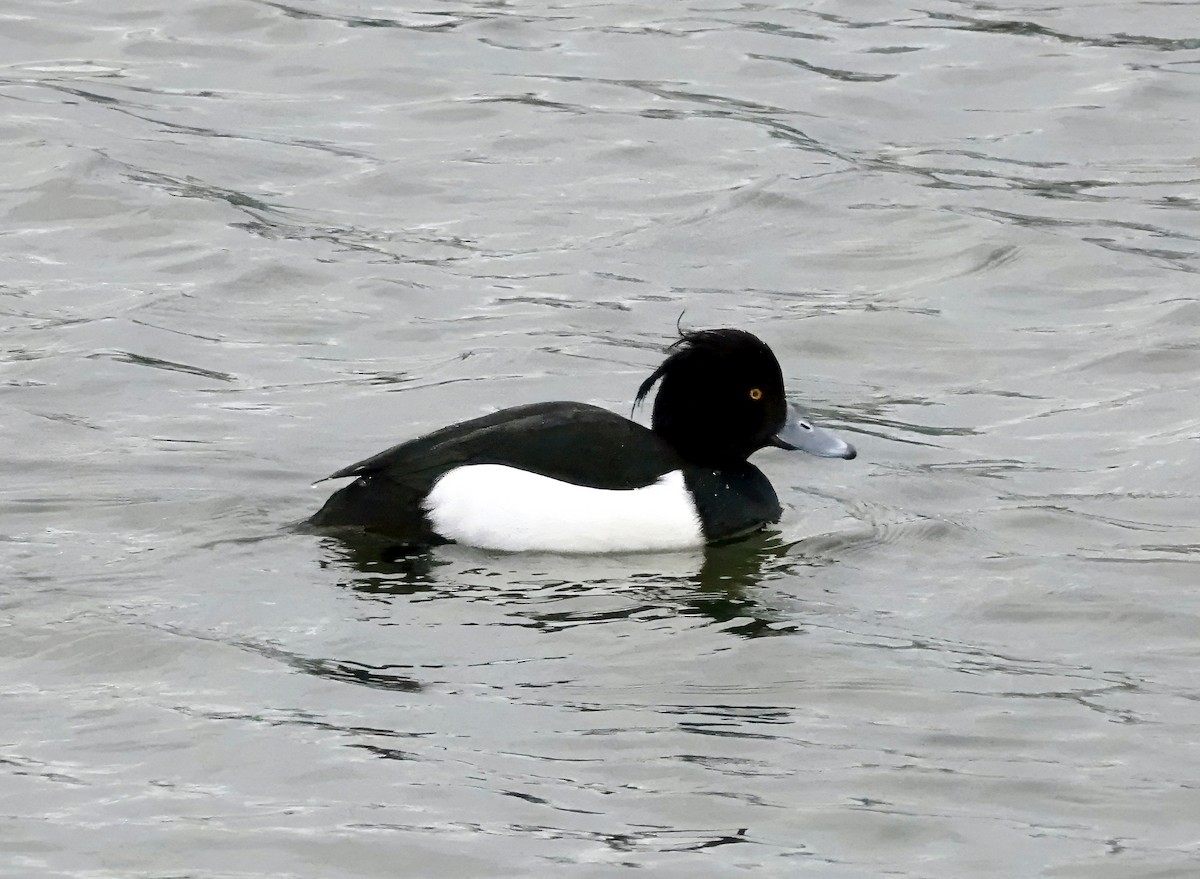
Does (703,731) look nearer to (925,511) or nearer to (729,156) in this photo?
(925,511)

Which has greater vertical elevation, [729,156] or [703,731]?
[729,156]

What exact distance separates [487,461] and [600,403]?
191 centimetres

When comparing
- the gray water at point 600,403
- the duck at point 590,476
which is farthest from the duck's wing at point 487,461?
the gray water at point 600,403

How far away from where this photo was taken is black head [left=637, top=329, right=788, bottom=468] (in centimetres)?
829

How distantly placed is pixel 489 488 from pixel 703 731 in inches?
72.9

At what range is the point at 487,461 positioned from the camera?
25.8 ft

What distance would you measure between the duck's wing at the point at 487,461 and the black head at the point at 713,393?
0.29 meters

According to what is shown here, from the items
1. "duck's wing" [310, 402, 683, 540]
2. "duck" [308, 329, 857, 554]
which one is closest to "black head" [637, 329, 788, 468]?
"duck" [308, 329, 857, 554]

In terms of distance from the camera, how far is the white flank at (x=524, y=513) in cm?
782

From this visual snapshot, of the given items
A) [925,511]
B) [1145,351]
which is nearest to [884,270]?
[1145,351]

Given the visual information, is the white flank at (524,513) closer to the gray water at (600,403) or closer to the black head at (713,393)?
the gray water at (600,403)

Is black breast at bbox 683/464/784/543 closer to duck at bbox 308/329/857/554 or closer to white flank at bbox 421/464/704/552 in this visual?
duck at bbox 308/329/857/554

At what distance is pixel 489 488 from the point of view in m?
7.82

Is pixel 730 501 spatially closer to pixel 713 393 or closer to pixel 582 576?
pixel 713 393
